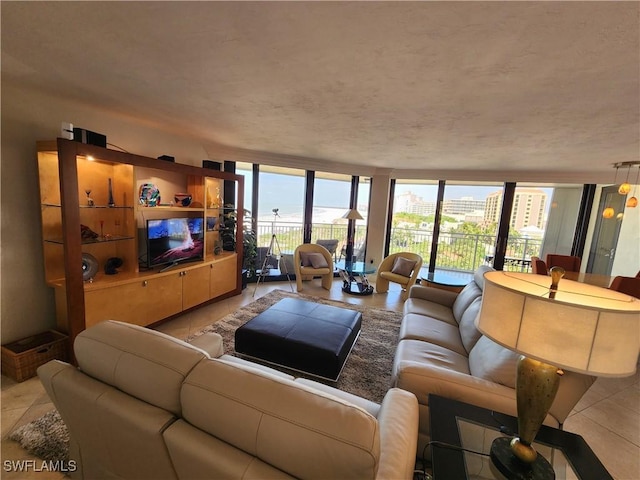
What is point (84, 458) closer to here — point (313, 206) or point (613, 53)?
point (613, 53)

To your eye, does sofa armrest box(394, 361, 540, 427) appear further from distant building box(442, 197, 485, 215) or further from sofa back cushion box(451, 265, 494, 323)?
distant building box(442, 197, 485, 215)

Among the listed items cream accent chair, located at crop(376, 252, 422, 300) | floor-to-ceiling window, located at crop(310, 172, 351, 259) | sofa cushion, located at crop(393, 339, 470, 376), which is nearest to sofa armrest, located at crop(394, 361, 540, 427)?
sofa cushion, located at crop(393, 339, 470, 376)

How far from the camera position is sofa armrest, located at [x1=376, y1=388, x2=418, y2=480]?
Result: 1.00 metres

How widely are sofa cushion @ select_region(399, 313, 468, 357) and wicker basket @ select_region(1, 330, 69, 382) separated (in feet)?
9.94

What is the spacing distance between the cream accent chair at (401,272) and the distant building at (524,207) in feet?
7.00

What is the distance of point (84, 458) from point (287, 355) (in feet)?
4.49

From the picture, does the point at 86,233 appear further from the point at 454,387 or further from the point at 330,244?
the point at 330,244

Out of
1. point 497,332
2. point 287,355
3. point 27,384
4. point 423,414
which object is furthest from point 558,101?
point 27,384

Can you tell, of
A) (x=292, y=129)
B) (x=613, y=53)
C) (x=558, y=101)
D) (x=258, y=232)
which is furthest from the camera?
(x=258, y=232)

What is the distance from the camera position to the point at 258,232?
17.8ft

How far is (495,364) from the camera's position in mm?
1704

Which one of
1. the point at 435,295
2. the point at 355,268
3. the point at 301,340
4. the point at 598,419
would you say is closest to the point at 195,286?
the point at 301,340

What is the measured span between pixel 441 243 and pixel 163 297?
5.20 metres

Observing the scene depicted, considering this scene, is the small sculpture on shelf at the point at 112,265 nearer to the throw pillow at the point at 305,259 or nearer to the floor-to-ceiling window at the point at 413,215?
the throw pillow at the point at 305,259
